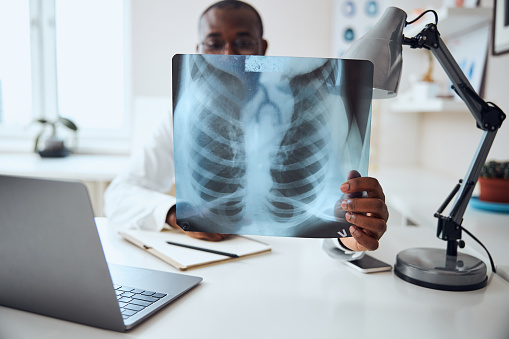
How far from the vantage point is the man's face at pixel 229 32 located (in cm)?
153

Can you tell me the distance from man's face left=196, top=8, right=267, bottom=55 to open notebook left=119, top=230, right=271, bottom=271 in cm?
72

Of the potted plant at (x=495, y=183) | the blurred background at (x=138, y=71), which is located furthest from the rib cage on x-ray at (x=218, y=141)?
the blurred background at (x=138, y=71)

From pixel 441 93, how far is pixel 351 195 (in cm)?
178

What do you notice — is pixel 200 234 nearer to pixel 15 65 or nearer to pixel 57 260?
pixel 57 260

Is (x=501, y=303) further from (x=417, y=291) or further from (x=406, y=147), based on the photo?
(x=406, y=147)

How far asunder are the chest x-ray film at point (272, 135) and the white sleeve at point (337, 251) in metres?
0.16

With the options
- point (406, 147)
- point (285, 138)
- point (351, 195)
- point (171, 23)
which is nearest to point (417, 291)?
point (351, 195)

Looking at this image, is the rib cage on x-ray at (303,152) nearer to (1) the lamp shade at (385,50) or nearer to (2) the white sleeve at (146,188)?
(1) the lamp shade at (385,50)

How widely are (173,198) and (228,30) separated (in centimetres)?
66

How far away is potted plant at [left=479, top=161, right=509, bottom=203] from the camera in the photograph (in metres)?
1.47

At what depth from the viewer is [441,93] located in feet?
7.67

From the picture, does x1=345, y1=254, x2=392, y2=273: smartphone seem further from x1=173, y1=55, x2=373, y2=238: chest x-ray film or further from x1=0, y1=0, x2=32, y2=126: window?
x1=0, y1=0, x2=32, y2=126: window

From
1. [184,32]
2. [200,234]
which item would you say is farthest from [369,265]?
[184,32]

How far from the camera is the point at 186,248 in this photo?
3.38 feet
